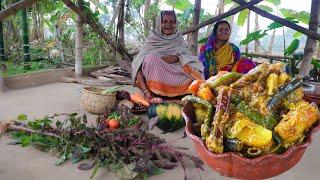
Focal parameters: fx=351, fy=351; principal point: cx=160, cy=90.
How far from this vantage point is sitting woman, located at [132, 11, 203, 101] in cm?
471

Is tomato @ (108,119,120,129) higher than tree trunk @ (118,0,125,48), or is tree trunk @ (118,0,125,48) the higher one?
tree trunk @ (118,0,125,48)

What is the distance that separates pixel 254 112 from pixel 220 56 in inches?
157

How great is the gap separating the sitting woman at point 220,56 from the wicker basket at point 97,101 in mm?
1649

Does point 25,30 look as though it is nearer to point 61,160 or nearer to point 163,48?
point 163,48

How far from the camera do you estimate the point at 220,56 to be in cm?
512

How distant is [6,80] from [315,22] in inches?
183

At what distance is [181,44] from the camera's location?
5.12 meters

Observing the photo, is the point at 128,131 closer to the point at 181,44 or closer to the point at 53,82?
the point at 181,44

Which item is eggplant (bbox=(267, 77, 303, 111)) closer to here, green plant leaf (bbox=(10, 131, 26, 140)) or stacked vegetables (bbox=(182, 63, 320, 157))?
stacked vegetables (bbox=(182, 63, 320, 157))

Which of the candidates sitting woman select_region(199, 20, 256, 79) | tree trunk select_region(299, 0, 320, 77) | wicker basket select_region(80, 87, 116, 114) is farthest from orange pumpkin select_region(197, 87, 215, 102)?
tree trunk select_region(299, 0, 320, 77)

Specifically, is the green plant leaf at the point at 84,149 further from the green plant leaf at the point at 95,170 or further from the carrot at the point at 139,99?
the carrot at the point at 139,99

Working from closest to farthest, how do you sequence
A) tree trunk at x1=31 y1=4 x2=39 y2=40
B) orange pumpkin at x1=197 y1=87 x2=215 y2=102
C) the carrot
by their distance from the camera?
orange pumpkin at x1=197 y1=87 x2=215 y2=102
the carrot
tree trunk at x1=31 y1=4 x2=39 y2=40

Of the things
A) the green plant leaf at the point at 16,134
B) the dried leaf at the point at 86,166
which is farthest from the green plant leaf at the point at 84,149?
the green plant leaf at the point at 16,134

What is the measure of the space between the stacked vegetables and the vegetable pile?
1379 millimetres
